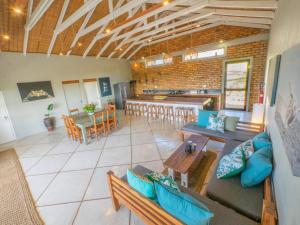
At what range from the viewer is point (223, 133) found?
133 inches

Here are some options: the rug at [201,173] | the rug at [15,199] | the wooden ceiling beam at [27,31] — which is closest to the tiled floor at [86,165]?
the rug at [15,199]

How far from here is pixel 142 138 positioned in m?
4.48

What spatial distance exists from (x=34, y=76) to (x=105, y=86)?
325 centimetres

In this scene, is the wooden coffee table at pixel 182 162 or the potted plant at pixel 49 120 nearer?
the wooden coffee table at pixel 182 162

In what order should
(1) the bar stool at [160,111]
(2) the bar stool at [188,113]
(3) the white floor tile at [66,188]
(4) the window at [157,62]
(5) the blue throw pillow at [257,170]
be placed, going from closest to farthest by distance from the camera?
(5) the blue throw pillow at [257,170], (3) the white floor tile at [66,188], (2) the bar stool at [188,113], (1) the bar stool at [160,111], (4) the window at [157,62]

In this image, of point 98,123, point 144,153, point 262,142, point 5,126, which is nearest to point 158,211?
point 262,142

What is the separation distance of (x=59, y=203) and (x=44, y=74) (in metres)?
5.55

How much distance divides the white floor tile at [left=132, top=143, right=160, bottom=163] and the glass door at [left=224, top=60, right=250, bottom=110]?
14.6ft

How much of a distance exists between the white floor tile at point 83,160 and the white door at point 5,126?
3442 mm

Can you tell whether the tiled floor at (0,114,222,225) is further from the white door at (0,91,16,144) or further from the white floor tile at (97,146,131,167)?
the white door at (0,91,16,144)

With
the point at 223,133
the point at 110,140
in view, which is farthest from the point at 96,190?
the point at 223,133

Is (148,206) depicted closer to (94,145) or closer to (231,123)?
(231,123)

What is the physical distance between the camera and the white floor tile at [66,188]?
2463 millimetres

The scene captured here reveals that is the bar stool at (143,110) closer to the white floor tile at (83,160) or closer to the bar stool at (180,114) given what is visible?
the bar stool at (180,114)
